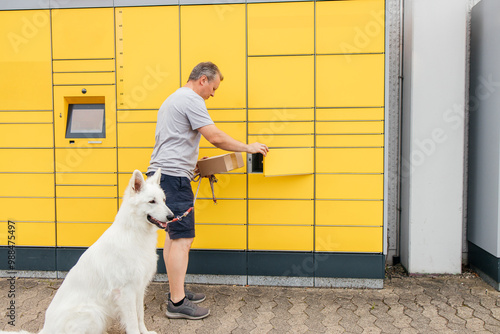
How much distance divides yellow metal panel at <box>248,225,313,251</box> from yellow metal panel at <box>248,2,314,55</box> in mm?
1697

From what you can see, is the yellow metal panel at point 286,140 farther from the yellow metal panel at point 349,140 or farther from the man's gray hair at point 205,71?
the man's gray hair at point 205,71

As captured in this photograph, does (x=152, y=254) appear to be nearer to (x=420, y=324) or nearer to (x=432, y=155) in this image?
(x=420, y=324)

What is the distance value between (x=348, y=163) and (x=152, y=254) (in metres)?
2.03

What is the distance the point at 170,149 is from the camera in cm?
313

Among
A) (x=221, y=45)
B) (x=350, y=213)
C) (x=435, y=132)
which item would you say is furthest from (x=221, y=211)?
(x=435, y=132)

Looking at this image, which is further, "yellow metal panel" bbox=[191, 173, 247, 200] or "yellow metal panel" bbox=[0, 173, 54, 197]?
"yellow metal panel" bbox=[0, 173, 54, 197]

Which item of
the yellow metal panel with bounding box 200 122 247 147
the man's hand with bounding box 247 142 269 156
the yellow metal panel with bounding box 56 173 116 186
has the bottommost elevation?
the yellow metal panel with bounding box 56 173 116 186

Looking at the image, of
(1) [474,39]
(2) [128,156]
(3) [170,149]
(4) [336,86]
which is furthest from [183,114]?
(1) [474,39]

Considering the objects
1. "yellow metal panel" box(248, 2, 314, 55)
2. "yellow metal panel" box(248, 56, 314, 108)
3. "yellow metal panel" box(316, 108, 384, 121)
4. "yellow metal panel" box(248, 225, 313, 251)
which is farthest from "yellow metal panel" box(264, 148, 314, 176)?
"yellow metal panel" box(248, 2, 314, 55)

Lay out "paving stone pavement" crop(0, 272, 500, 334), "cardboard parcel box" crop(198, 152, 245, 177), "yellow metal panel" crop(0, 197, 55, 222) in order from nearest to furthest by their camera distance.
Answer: "paving stone pavement" crop(0, 272, 500, 334) < "cardboard parcel box" crop(198, 152, 245, 177) < "yellow metal panel" crop(0, 197, 55, 222)

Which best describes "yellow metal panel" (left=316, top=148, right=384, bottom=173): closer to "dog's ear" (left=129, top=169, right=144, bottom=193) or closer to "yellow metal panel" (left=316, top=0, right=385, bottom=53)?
"yellow metal panel" (left=316, top=0, right=385, bottom=53)

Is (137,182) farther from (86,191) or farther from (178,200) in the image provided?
(86,191)

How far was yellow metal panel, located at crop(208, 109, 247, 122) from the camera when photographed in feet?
12.5

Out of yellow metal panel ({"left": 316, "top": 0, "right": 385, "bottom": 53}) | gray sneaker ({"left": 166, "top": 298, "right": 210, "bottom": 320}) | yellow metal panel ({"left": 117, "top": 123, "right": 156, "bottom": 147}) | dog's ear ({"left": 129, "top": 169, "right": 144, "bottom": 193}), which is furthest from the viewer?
yellow metal panel ({"left": 117, "top": 123, "right": 156, "bottom": 147})
